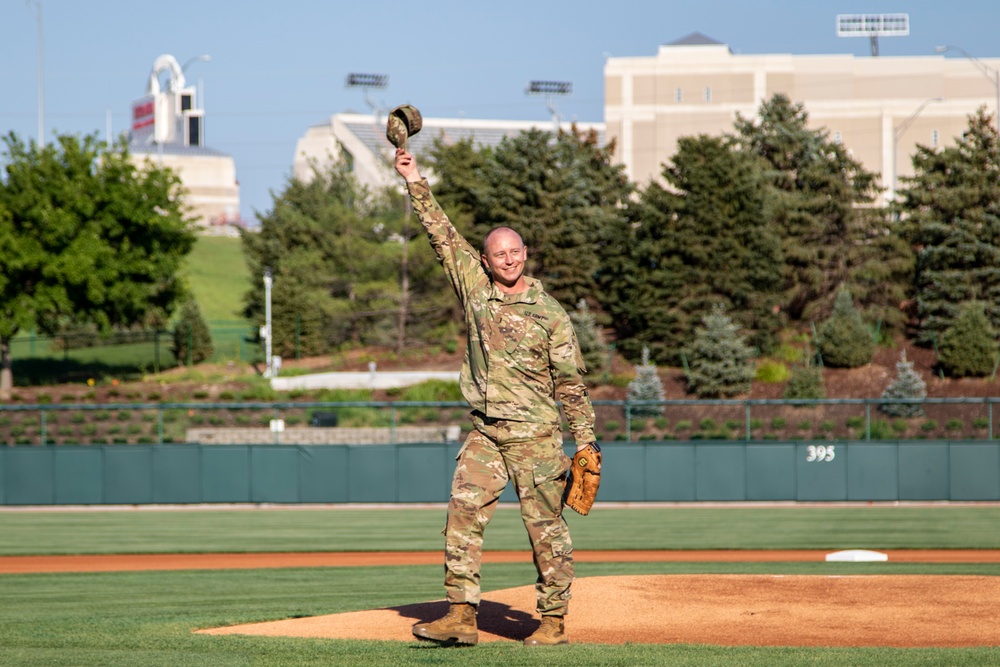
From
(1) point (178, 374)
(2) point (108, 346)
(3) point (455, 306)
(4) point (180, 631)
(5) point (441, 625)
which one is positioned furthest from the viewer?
(2) point (108, 346)

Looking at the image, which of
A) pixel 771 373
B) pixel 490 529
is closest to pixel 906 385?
pixel 771 373

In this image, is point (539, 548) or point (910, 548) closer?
point (539, 548)

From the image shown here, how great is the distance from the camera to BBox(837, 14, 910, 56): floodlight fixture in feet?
278

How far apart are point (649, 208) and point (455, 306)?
32.8 ft

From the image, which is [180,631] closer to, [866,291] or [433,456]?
[433,456]

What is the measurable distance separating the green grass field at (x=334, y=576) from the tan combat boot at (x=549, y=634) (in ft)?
0.39

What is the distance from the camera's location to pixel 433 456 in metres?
26.5

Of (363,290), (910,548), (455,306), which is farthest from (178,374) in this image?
(910,548)

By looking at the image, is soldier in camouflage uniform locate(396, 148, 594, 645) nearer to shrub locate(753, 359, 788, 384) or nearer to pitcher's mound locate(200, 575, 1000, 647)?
pitcher's mound locate(200, 575, 1000, 647)

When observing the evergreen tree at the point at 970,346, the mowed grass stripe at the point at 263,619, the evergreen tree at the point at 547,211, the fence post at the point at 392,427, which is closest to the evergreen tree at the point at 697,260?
the evergreen tree at the point at 547,211

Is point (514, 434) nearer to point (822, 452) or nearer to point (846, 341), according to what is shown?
point (822, 452)

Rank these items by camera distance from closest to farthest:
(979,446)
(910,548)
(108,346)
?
(910,548), (979,446), (108,346)

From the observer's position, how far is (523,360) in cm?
657

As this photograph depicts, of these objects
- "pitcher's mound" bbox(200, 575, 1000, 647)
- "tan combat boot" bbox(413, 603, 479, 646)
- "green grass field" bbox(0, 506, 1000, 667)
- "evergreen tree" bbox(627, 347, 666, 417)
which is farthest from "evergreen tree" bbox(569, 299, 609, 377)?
"tan combat boot" bbox(413, 603, 479, 646)
